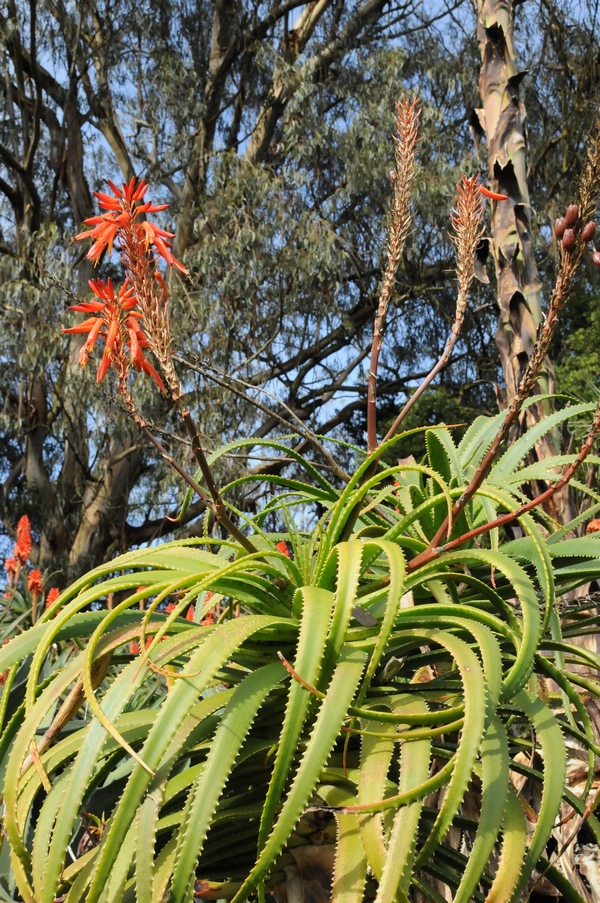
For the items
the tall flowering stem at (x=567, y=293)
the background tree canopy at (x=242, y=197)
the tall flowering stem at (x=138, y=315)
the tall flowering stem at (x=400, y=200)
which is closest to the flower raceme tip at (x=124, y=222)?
the tall flowering stem at (x=138, y=315)

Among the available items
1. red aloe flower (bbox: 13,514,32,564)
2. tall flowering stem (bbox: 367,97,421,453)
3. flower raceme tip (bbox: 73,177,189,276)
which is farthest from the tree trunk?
red aloe flower (bbox: 13,514,32,564)

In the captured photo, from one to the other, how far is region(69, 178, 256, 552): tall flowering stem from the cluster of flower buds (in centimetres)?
38

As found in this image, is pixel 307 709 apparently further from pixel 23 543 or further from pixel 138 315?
pixel 23 543

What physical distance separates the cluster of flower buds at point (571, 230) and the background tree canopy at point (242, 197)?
594 centimetres

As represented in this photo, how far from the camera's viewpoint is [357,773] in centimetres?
85

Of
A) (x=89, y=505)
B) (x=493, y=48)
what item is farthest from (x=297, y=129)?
(x=493, y=48)

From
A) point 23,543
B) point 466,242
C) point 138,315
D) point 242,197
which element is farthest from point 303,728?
point 242,197

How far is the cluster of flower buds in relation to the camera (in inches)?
32.4

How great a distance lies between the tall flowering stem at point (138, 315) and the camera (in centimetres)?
84

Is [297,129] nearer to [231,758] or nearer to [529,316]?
[529,316]

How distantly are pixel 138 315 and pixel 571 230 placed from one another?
45 centimetres

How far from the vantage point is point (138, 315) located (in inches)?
38.5

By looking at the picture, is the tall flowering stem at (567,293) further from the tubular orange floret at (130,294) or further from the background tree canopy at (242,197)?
the background tree canopy at (242,197)

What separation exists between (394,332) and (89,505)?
3.30 m
